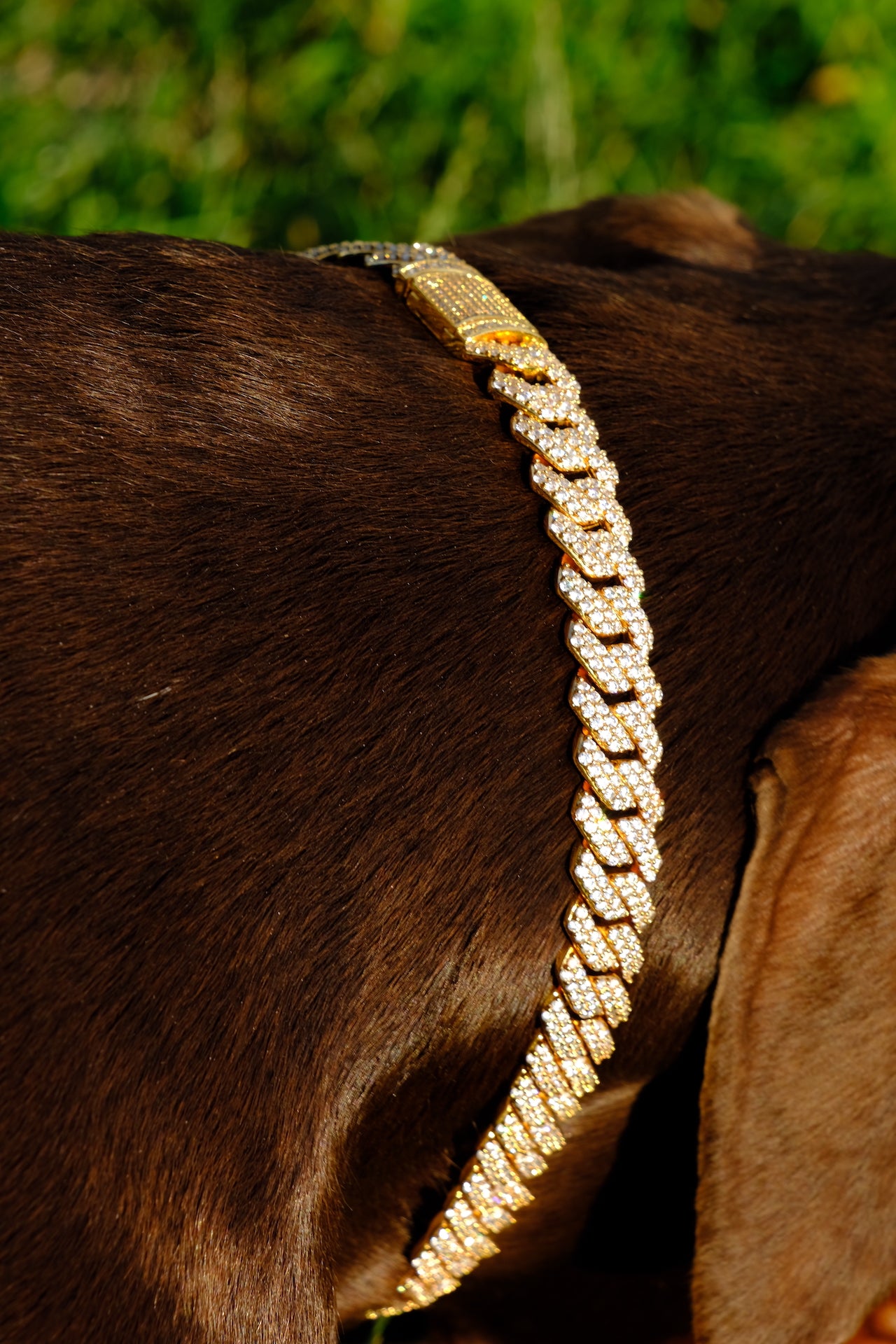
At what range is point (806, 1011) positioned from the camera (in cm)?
121

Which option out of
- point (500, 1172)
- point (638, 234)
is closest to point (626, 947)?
point (500, 1172)

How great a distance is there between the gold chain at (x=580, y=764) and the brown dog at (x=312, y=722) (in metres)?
0.02

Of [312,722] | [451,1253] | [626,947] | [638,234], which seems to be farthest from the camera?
[638,234]

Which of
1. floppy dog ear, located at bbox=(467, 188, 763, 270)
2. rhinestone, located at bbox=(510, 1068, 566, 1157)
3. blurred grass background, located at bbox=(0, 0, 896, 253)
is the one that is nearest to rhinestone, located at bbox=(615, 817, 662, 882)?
rhinestone, located at bbox=(510, 1068, 566, 1157)

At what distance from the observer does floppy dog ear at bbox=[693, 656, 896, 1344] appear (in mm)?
1208

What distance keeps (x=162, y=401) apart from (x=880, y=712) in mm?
652

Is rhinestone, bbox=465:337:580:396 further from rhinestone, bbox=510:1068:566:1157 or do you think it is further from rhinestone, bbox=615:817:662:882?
rhinestone, bbox=510:1068:566:1157

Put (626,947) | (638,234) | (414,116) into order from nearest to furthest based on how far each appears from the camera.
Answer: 1. (626,947)
2. (638,234)
3. (414,116)

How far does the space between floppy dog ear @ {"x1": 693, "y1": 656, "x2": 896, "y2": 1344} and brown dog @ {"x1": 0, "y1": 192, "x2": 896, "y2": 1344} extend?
0.16 feet

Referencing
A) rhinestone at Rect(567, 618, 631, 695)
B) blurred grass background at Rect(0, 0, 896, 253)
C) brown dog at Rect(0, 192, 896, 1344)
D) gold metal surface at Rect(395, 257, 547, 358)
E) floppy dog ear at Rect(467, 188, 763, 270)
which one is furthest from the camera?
blurred grass background at Rect(0, 0, 896, 253)

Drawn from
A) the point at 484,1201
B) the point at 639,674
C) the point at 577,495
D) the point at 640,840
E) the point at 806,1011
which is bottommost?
the point at 484,1201

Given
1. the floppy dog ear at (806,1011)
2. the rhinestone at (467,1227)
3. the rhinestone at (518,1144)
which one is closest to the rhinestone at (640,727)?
the floppy dog ear at (806,1011)

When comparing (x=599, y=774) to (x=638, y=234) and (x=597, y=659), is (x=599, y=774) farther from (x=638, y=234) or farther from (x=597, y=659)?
(x=638, y=234)

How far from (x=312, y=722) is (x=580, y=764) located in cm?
23
